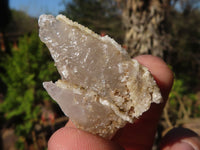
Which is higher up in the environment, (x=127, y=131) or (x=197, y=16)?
(x=197, y=16)

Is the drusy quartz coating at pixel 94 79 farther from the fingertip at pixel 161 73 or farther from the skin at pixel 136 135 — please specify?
the fingertip at pixel 161 73

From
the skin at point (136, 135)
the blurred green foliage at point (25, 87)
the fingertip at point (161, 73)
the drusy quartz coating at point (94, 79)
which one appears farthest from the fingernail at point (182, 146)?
the blurred green foliage at point (25, 87)

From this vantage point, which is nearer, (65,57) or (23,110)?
(65,57)

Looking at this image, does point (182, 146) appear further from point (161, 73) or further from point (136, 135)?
point (161, 73)

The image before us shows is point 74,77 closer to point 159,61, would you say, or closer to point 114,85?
point 114,85

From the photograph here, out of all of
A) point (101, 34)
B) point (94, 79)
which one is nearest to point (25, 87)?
point (101, 34)

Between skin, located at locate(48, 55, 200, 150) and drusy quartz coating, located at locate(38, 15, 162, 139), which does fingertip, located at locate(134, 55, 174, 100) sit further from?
drusy quartz coating, located at locate(38, 15, 162, 139)

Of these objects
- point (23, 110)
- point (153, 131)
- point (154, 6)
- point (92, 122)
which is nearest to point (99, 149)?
point (92, 122)
